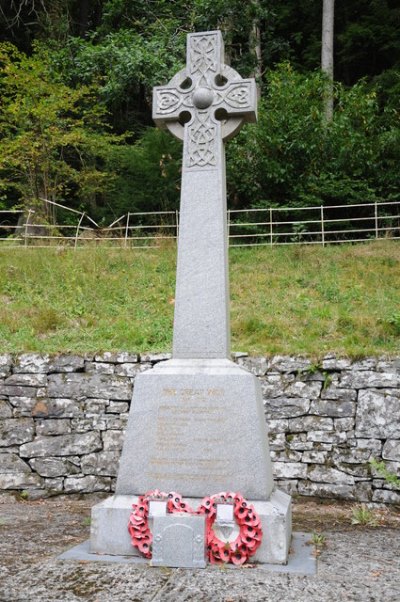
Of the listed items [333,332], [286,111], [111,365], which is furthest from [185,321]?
[286,111]

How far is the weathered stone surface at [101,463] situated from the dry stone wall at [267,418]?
0.04ft

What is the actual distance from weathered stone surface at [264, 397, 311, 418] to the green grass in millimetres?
542

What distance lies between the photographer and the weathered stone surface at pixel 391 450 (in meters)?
6.56

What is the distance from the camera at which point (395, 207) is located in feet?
55.3

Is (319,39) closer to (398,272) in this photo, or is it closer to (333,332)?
(398,272)

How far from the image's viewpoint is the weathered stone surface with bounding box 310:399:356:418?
267 inches

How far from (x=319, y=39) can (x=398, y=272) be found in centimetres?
1334

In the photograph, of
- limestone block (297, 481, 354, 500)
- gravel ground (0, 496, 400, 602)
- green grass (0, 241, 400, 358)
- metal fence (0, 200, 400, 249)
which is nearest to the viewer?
gravel ground (0, 496, 400, 602)

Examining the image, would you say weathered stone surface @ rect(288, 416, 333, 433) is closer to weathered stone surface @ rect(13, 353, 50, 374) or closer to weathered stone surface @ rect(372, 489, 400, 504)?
weathered stone surface @ rect(372, 489, 400, 504)

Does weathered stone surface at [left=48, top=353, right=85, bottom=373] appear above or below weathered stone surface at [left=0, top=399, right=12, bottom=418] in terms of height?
above

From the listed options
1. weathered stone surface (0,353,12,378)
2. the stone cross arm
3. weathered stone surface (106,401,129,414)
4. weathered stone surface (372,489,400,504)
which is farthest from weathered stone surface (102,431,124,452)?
the stone cross arm

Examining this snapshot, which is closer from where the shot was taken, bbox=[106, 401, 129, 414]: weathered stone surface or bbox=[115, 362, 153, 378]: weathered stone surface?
bbox=[106, 401, 129, 414]: weathered stone surface

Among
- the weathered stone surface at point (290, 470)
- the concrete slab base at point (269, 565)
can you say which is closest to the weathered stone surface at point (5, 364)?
the concrete slab base at point (269, 565)

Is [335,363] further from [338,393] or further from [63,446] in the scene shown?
[63,446]
